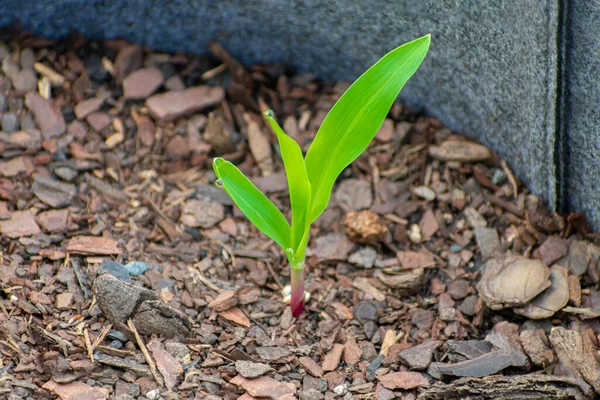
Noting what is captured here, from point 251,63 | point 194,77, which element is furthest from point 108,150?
point 251,63

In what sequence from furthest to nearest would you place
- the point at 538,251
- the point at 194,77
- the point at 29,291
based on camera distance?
the point at 194,77 → the point at 538,251 → the point at 29,291

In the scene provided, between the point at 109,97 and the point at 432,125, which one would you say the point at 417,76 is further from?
the point at 109,97

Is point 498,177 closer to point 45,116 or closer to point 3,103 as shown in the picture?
point 45,116

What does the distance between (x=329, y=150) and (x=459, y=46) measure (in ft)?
1.69

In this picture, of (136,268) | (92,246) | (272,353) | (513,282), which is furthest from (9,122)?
(513,282)

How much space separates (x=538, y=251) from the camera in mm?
1577

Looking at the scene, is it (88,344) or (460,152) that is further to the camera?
(460,152)

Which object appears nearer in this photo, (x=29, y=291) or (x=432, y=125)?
(x=29, y=291)

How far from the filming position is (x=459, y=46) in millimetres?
1696

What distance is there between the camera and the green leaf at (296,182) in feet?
4.19

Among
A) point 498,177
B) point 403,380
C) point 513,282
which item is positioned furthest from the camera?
point 498,177

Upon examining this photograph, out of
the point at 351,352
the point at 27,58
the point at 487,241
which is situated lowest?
the point at 351,352

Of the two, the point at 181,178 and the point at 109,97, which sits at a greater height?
the point at 109,97

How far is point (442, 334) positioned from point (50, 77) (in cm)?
116
